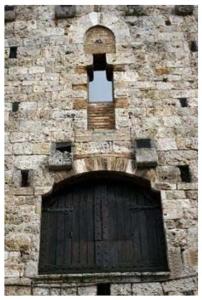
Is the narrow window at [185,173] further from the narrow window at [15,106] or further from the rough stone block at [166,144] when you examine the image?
the narrow window at [15,106]

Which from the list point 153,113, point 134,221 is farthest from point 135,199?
point 153,113

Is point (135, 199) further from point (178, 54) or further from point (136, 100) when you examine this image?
point (178, 54)

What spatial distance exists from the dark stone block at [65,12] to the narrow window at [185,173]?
390 cm

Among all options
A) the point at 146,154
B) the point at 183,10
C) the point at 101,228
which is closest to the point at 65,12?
the point at 183,10

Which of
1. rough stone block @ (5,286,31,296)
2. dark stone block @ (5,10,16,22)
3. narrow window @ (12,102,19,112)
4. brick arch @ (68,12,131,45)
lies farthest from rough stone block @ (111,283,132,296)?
dark stone block @ (5,10,16,22)

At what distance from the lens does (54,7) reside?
33.5ft

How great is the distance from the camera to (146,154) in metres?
7.89

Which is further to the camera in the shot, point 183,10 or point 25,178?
point 183,10

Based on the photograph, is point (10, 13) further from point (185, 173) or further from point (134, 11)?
point (185, 173)

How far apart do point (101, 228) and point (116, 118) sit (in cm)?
195

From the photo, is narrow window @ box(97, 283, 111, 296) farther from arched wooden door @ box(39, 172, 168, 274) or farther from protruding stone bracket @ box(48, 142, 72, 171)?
protruding stone bracket @ box(48, 142, 72, 171)

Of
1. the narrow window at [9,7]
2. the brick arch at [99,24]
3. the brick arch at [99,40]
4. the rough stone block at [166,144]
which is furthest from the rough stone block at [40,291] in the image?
the narrow window at [9,7]

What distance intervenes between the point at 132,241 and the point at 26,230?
4.74 feet

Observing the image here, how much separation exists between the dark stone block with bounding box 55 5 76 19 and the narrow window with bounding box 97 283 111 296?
5356mm
